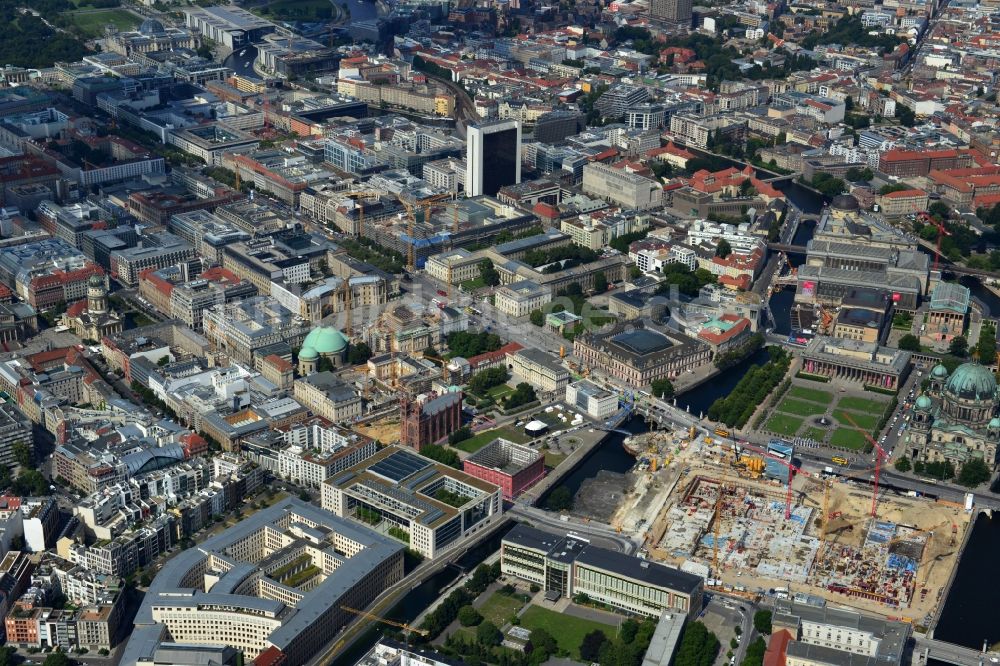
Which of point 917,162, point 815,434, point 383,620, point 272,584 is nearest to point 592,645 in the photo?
point 383,620

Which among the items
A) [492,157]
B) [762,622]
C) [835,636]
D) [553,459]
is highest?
[492,157]

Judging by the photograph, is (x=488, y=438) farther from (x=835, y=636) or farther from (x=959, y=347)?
(x=959, y=347)

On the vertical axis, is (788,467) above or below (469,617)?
above

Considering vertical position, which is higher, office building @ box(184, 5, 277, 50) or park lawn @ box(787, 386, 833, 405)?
office building @ box(184, 5, 277, 50)

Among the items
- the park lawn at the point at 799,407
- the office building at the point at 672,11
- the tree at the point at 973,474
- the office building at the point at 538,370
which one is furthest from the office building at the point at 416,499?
the office building at the point at 672,11

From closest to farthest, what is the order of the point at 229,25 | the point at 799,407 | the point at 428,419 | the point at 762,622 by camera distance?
the point at 762,622, the point at 428,419, the point at 799,407, the point at 229,25

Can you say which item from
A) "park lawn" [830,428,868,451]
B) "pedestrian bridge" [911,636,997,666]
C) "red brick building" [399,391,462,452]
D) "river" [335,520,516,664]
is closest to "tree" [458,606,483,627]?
"river" [335,520,516,664]

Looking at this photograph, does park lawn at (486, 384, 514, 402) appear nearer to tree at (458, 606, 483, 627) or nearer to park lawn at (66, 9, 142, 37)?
tree at (458, 606, 483, 627)
